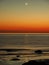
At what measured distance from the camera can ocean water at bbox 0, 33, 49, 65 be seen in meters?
1.60

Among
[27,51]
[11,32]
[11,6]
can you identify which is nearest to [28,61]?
[27,51]

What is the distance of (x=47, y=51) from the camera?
5.29 feet

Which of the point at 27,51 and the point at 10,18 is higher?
the point at 10,18

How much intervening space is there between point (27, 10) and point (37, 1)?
130mm

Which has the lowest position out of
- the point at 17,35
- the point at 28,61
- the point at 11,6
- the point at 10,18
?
the point at 28,61

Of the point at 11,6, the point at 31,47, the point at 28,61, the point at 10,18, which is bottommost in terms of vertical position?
the point at 28,61

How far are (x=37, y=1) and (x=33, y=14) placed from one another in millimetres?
131

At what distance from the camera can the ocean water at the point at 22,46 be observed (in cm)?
160

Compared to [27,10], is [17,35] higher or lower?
lower

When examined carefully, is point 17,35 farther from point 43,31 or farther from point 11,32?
point 43,31

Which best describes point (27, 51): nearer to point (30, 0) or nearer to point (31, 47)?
point (31, 47)

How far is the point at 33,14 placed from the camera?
1644 mm

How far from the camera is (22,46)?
161 cm

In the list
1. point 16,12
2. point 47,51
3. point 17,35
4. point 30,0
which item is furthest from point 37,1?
point 47,51
